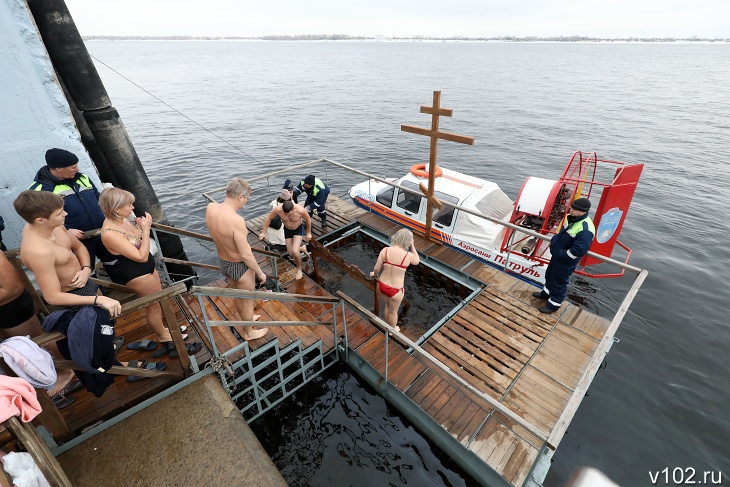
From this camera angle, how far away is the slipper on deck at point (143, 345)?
4641 millimetres

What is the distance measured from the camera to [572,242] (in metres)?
6.25

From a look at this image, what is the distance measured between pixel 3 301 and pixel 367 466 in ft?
17.1

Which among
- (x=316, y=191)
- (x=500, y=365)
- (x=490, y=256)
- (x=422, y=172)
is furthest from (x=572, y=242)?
(x=316, y=191)

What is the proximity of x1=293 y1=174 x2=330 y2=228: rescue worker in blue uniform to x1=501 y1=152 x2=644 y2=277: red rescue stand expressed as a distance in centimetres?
530

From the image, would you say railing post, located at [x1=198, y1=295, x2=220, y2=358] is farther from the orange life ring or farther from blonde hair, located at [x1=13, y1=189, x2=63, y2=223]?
the orange life ring

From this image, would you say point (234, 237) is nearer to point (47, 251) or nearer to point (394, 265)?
point (47, 251)

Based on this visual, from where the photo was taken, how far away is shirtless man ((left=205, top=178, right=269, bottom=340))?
174 inches

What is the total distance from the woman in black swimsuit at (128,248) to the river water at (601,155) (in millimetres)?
7185

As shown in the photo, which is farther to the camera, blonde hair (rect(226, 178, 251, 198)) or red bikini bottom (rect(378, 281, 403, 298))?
red bikini bottom (rect(378, 281, 403, 298))

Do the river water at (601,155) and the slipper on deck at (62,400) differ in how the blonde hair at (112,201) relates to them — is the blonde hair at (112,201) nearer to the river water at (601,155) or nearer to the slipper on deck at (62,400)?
the slipper on deck at (62,400)

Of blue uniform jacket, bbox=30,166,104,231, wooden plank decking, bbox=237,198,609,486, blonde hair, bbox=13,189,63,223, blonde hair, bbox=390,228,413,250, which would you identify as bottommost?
wooden plank decking, bbox=237,198,609,486

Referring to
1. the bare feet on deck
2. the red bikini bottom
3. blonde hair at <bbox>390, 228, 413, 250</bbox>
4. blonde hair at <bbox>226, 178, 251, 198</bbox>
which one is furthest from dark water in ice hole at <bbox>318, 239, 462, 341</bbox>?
blonde hair at <bbox>226, 178, 251, 198</bbox>

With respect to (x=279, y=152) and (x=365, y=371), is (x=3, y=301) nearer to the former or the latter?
(x=365, y=371)

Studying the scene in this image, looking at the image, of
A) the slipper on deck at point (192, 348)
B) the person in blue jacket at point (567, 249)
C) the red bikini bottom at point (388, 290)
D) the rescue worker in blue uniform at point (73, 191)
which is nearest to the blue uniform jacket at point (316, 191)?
the red bikini bottom at point (388, 290)
